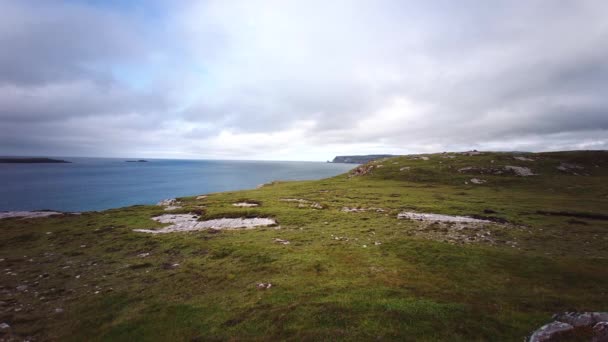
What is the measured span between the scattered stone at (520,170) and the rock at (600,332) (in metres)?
96.0

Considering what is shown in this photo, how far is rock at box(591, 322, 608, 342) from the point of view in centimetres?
813

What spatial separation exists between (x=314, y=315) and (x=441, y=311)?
6.11 m

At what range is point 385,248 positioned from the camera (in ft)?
76.3

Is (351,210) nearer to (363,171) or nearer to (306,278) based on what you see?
(306,278)

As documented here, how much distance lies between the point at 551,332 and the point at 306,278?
1177 centimetres

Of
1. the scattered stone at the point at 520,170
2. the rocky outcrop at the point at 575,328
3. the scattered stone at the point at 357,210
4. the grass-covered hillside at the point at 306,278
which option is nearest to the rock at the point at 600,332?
the rocky outcrop at the point at 575,328

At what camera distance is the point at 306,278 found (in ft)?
55.6

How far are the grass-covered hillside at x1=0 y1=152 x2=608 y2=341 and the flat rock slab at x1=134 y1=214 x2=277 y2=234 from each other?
1.52 metres

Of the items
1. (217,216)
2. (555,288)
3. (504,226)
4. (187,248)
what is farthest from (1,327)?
(504,226)

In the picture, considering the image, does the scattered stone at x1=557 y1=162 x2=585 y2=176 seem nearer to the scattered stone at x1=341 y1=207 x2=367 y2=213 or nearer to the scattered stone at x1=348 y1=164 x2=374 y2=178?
the scattered stone at x1=348 y1=164 x2=374 y2=178

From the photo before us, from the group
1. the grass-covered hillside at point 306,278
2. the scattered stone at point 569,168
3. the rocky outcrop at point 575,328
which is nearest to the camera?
the rocky outcrop at point 575,328

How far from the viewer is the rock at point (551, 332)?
8.98 m

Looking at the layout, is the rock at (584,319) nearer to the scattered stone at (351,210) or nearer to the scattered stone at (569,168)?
the scattered stone at (351,210)

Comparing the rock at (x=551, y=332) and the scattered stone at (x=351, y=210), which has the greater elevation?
the rock at (x=551, y=332)
